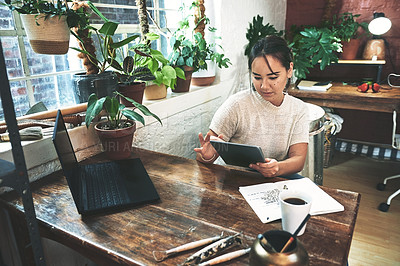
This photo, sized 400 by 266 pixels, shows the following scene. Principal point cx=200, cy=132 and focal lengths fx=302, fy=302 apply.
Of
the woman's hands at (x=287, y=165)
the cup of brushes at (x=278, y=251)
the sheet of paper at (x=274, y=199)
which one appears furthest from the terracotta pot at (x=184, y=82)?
the cup of brushes at (x=278, y=251)

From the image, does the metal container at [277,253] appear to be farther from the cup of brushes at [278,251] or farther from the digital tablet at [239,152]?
the digital tablet at [239,152]

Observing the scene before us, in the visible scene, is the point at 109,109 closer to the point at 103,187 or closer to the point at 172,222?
the point at 103,187

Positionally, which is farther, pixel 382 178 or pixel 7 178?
pixel 382 178

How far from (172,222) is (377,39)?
3.33 m

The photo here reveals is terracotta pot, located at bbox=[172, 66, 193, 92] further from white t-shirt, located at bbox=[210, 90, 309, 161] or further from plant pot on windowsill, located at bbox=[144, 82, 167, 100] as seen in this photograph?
white t-shirt, located at bbox=[210, 90, 309, 161]

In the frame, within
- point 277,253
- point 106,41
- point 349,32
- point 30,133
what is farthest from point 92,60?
point 349,32

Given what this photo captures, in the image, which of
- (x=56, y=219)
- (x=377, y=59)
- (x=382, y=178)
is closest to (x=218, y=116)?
(x=56, y=219)

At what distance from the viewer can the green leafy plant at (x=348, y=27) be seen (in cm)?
331

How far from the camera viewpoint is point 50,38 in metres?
1.39

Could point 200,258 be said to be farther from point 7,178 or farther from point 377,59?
point 377,59

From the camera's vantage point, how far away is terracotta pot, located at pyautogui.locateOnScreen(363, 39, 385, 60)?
3.28 meters

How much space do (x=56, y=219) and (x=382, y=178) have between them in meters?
3.14

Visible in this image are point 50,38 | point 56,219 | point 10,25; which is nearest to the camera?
point 56,219

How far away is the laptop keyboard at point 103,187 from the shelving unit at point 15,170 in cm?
28
